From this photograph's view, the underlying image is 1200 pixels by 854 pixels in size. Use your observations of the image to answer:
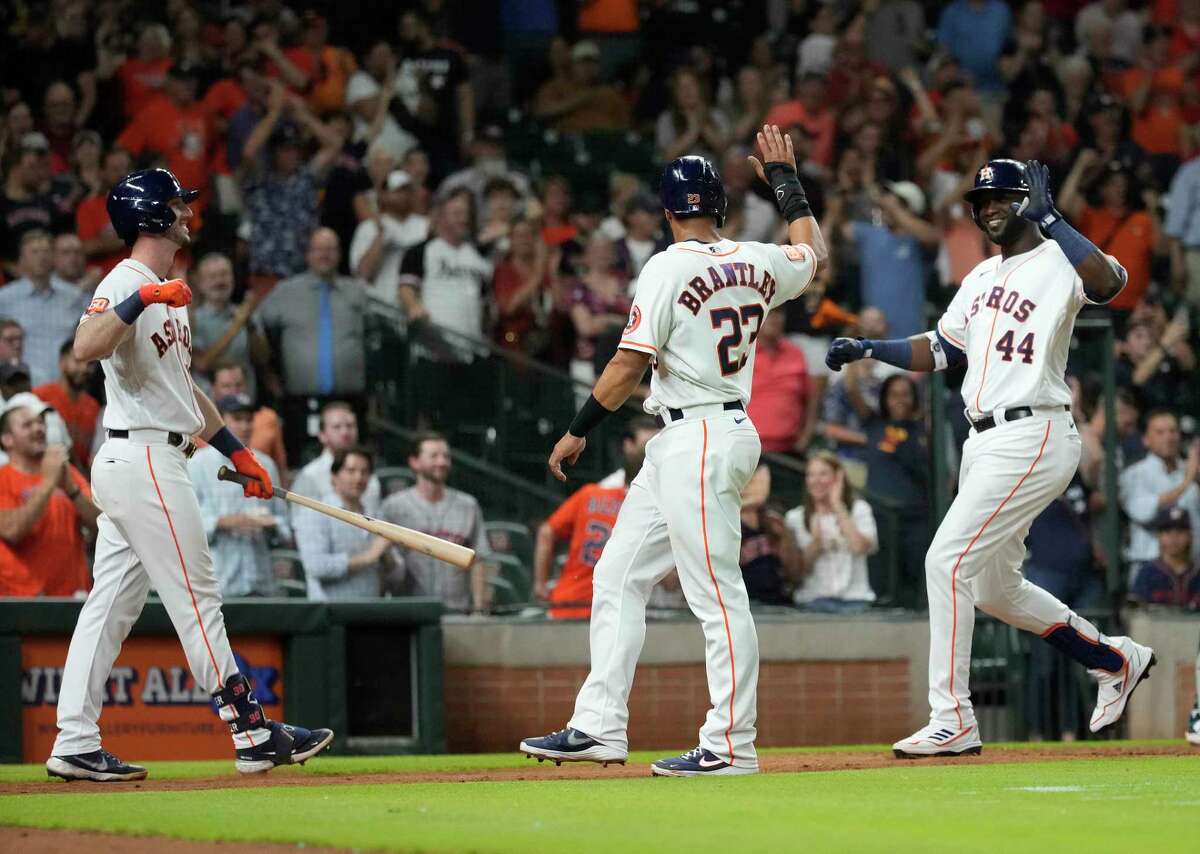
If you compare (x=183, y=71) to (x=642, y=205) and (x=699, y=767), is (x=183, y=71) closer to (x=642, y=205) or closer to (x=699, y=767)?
(x=642, y=205)

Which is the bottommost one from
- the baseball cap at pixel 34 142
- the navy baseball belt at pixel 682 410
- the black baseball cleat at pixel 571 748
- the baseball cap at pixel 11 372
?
the black baseball cleat at pixel 571 748

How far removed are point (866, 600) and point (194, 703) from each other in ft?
12.9

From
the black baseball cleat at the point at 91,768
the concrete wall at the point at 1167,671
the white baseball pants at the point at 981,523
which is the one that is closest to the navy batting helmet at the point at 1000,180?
the white baseball pants at the point at 981,523

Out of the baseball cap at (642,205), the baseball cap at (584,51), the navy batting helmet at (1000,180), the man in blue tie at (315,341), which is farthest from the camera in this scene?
the baseball cap at (584,51)

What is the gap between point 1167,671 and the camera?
455 inches

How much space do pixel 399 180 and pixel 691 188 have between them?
292 inches

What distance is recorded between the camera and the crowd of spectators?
1153 cm

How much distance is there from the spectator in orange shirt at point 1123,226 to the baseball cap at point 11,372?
8.08 metres

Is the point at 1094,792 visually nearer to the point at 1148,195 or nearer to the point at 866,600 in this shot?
the point at 866,600

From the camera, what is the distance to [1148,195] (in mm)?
15992

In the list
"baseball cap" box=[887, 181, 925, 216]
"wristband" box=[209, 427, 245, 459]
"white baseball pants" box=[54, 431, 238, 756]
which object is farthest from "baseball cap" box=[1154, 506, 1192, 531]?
"white baseball pants" box=[54, 431, 238, 756]

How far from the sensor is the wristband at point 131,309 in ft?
23.1

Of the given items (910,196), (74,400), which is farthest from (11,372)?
(910,196)

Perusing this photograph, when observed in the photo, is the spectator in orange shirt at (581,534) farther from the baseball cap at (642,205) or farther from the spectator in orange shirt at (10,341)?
the baseball cap at (642,205)
